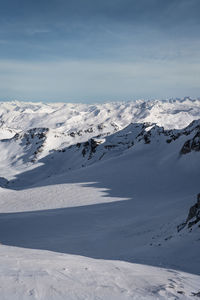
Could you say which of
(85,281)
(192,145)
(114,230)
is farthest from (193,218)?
(192,145)

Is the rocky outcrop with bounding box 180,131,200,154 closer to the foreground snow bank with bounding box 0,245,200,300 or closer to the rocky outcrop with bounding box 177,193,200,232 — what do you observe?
the rocky outcrop with bounding box 177,193,200,232

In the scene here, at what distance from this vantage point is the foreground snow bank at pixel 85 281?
20.4 ft

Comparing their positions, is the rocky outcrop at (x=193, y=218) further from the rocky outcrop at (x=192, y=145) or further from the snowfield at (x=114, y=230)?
the rocky outcrop at (x=192, y=145)

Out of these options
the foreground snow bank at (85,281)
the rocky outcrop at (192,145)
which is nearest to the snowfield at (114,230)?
the foreground snow bank at (85,281)

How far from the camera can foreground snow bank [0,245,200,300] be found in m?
6.23

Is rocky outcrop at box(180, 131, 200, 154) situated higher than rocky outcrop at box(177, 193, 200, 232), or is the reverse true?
rocky outcrop at box(180, 131, 200, 154)

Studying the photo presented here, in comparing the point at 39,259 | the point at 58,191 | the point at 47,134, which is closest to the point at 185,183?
the point at 58,191

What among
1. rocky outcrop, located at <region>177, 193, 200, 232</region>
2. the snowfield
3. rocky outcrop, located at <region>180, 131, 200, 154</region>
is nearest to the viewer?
the snowfield

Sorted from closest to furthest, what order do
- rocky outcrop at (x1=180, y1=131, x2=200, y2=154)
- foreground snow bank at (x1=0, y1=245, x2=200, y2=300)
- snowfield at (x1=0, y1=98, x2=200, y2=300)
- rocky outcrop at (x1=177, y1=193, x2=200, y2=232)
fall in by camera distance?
foreground snow bank at (x1=0, y1=245, x2=200, y2=300)
snowfield at (x1=0, y1=98, x2=200, y2=300)
rocky outcrop at (x1=177, y1=193, x2=200, y2=232)
rocky outcrop at (x1=180, y1=131, x2=200, y2=154)

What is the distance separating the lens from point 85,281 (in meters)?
7.18

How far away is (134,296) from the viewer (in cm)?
643

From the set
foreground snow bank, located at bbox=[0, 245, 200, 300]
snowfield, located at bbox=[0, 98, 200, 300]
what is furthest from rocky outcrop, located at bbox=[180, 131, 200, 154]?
foreground snow bank, located at bbox=[0, 245, 200, 300]

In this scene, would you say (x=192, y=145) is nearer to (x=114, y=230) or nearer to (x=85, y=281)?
(x=114, y=230)

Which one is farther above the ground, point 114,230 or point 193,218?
point 193,218
